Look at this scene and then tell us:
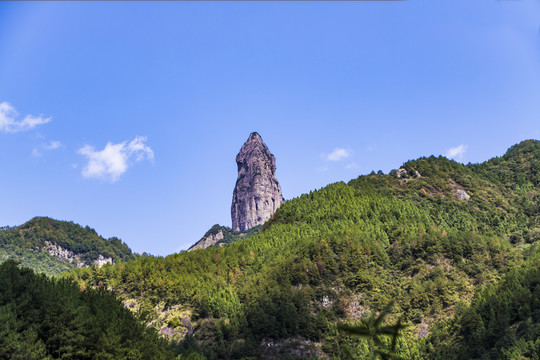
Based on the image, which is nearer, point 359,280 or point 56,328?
point 56,328

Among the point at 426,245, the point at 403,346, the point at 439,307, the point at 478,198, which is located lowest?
the point at 403,346

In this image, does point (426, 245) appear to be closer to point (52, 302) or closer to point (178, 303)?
point (178, 303)

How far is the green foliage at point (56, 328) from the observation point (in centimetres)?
4638

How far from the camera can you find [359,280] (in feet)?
355

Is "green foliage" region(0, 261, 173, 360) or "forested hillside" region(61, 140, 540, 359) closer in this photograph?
"green foliage" region(0, 261, 173, 360)

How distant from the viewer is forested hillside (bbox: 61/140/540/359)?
8650cm

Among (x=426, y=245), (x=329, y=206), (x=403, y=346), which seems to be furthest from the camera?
(x=329, y=206)

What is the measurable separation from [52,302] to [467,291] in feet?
262

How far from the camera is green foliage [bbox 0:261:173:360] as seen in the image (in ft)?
152

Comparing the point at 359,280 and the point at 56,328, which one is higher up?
the point at 359,280

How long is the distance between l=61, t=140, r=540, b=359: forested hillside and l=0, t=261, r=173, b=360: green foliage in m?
24.1

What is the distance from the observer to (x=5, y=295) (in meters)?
50.5

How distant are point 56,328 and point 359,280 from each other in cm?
7134

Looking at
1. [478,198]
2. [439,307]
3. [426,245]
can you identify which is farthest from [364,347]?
[478,198]
